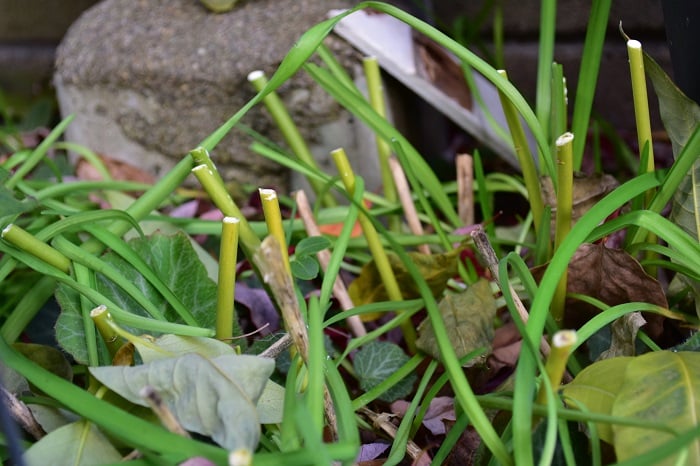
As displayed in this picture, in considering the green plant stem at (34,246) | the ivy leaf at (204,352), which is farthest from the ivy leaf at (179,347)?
the green plant stem at (34,246)

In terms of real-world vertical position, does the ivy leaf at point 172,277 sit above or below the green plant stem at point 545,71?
below

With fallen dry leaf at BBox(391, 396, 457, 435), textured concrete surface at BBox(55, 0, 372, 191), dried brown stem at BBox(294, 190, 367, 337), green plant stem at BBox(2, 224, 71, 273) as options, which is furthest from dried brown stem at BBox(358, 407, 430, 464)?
textured concrete surface at BBox(55, 0, 372, 191)

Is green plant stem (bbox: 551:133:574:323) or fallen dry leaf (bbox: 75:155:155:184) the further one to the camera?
fallen dry leaf (bbox: 75:155:155:184)

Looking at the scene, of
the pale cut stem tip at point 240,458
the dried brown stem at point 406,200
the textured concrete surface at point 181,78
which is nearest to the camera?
the pale cut stem tip at point 240,458

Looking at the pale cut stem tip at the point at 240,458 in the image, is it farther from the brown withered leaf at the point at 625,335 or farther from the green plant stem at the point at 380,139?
the green plant stem at the point at 380,139

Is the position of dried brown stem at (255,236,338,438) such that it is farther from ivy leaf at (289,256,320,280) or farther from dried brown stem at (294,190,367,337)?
dried brown stem at (294,190,367,337)

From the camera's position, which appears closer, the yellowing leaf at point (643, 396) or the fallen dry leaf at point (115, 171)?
the yellowing leaf at point (643, 396)

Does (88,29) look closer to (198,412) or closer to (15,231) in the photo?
(15,231)
